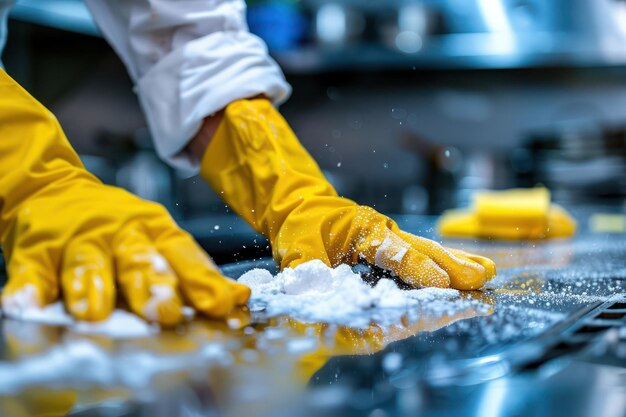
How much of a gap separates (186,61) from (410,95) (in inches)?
102

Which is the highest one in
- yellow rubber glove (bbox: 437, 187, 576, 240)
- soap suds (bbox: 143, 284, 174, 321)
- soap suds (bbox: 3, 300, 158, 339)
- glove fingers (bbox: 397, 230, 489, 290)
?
soap suds (bbox: 143, 284, 174, 321)

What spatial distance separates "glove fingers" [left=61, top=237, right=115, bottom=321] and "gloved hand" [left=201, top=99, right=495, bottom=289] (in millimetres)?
254

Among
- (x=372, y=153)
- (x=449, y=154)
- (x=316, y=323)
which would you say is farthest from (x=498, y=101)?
(x=316, y=323)

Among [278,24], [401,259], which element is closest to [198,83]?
[401,259]

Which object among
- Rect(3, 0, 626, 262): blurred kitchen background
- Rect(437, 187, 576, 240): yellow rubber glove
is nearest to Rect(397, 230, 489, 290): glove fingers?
Rect(437, 187, 576, 240): yellow rubber glove

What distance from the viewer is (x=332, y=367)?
1.45 ft

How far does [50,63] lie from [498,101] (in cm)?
213

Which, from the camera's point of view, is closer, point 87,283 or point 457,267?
point 87,283

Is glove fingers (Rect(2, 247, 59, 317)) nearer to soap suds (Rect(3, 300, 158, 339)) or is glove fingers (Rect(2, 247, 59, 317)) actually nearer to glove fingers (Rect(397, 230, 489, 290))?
soap suds (Rect(3, 300, 158, 339))

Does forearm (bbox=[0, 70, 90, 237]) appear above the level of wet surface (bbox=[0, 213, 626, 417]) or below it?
above

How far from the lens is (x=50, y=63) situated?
8.14 ft

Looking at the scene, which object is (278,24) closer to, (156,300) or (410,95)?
(410,95)

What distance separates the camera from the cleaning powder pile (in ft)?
2.05

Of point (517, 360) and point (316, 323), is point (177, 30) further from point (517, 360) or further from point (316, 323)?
point (517, 360)
